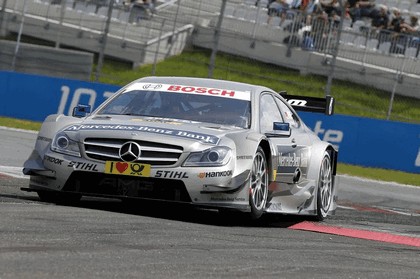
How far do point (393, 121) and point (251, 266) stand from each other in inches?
692

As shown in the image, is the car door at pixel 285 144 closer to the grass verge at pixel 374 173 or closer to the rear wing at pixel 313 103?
the rear wing at pixel 313 103

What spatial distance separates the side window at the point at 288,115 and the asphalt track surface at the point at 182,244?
95 centimetres

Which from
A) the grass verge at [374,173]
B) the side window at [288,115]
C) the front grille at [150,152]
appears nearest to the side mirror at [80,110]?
the front grille at [150,152]

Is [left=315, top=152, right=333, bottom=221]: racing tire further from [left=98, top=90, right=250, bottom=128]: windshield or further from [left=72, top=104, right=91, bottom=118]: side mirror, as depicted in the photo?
[left=72, top=104, right=91, bottom=118]: side mirror

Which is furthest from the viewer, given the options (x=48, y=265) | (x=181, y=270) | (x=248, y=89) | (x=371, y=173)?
(x=371, y=173)

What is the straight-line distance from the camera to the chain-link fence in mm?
26031

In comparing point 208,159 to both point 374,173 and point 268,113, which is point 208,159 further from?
point 374,173

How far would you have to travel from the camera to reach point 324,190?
38.8 ft

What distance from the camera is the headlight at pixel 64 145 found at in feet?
31.7

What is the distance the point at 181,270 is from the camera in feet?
20.3

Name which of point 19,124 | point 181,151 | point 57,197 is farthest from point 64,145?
point 19,124

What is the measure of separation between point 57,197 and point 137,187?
2.93ft

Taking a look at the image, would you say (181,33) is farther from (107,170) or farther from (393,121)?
(107,170)

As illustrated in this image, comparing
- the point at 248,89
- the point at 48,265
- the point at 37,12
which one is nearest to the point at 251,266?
the point at 48,265
